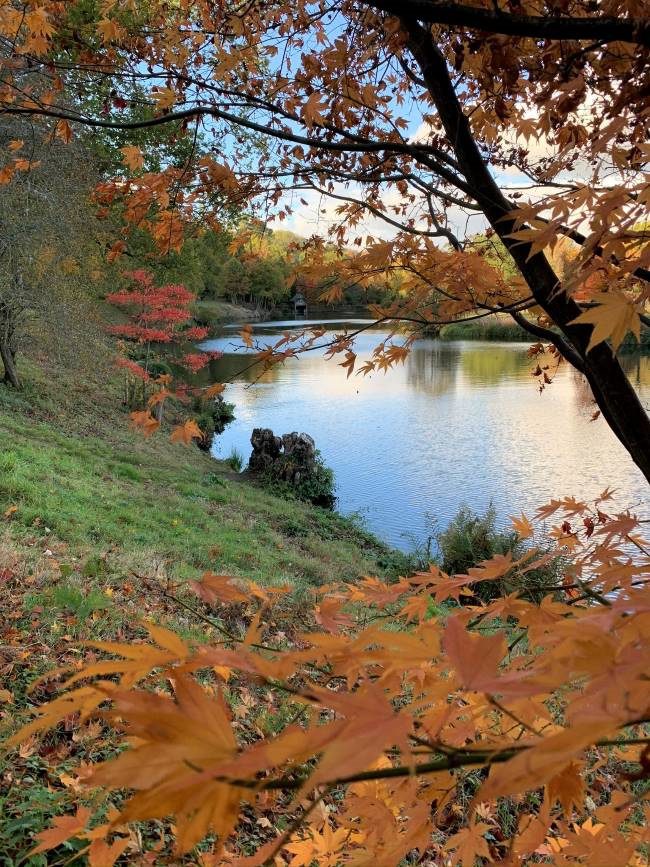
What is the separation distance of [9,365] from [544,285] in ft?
36.3

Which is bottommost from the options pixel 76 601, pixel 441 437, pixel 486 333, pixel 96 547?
pixel 441 437

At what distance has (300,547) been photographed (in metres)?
7.75

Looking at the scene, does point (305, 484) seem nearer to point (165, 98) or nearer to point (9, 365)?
point (9, 365)

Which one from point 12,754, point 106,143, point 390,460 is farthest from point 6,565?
point 106,143

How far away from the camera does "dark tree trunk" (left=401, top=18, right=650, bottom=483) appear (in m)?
1.84

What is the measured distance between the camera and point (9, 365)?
1068cm

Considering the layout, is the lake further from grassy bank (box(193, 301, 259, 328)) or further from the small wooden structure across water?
the small wooden structure across water

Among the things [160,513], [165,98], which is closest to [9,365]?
[160,513]

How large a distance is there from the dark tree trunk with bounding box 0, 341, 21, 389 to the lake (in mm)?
4489

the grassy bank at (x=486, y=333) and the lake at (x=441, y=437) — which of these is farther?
the grassy bank at (x=486, y=333)

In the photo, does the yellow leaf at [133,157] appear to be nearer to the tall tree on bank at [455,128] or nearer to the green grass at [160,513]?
the tall tree on bank at [455,128]

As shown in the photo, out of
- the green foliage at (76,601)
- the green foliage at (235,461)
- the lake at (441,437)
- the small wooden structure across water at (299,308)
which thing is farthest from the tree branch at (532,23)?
the small wooden structure across water at (299,308)

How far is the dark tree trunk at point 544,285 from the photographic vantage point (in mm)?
1839

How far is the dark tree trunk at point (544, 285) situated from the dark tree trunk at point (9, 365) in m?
10.6
